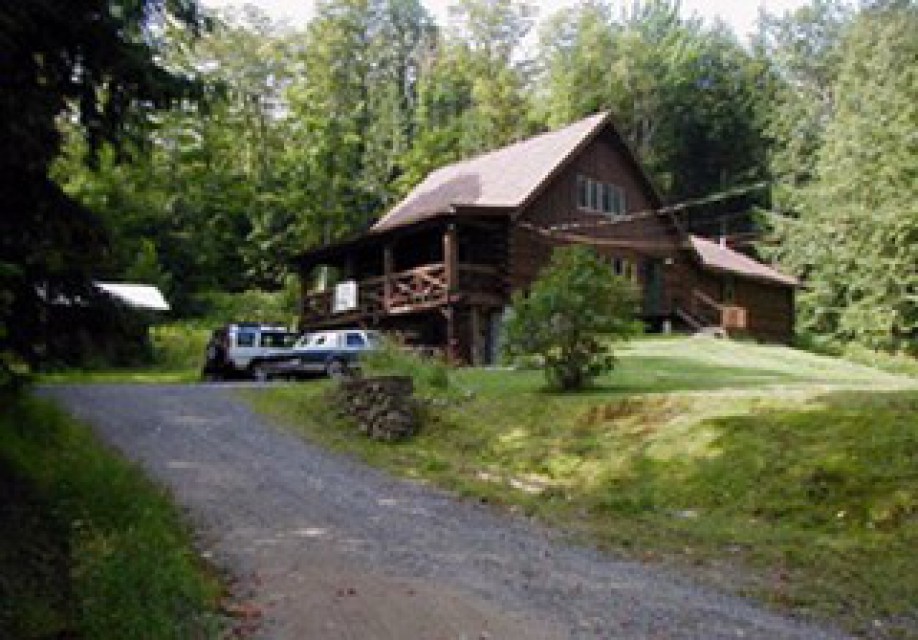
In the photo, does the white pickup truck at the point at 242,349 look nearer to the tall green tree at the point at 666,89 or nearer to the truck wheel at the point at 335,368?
the truck wheel at the point at 335,368

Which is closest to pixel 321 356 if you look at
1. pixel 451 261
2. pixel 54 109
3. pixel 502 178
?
pixel 451 261

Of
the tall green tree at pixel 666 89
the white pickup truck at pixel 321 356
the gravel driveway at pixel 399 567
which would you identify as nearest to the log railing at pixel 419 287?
the white pickup truck at pixel 321 356

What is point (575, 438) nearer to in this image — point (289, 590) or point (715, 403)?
point (715, 403)

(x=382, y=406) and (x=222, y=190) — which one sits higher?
(x=222, y=190)

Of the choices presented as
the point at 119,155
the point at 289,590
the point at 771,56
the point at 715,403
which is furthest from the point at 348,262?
the point at 771,56

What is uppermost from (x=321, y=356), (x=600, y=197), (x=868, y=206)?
(x=868, y=206)

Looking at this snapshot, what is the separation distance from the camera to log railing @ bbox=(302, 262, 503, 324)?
83.0ft

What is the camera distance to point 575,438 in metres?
Answer: 12.3

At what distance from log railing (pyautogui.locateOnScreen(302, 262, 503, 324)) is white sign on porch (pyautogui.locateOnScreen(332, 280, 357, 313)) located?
0.17m

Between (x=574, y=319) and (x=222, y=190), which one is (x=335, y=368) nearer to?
(x=574, y=319)

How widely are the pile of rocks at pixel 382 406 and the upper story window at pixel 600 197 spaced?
15526 millimetres

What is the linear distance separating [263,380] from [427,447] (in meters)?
10.3

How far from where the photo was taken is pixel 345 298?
28.3 meters

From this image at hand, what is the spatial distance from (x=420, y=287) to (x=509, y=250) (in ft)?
9.31
